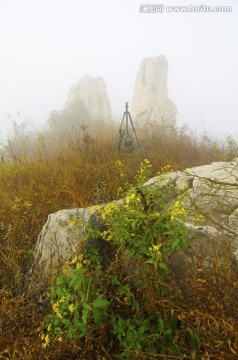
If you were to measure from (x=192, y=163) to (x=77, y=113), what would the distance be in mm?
15510

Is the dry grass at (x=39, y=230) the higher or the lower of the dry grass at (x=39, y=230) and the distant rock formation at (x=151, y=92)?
the lower

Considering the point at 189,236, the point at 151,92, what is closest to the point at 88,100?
the point at 151,92

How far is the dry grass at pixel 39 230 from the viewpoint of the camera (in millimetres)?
1237

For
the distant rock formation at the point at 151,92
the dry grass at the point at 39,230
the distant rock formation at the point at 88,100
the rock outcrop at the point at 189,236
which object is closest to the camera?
the dry grass at the point at 39,230

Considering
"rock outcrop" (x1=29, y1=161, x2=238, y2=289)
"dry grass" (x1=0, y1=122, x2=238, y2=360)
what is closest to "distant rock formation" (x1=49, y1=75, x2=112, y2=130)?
"dry grass" (x1=0, y1=122, x2=238, y2=360)

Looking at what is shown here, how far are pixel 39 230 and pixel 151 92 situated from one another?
17.7 meters

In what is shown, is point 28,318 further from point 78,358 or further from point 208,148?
point 208,148

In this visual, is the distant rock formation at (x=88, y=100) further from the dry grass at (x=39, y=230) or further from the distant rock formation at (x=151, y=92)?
the dry grass at (x=39, y=230)

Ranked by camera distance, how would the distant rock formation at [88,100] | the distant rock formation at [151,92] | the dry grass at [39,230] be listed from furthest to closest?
the distant rock formation at [88,100] → the distant rock formation at [151,92] → the dry grass at [39,230]

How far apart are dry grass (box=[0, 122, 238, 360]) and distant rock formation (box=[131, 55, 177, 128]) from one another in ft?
39.5

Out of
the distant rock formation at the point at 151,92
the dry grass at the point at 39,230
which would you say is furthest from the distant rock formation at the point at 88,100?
the dry grass at the point at 39,230

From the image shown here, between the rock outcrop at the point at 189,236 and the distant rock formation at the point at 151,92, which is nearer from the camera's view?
the rock outcrop at the point at 189,236

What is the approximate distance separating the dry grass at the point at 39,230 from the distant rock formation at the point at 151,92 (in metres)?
12.0

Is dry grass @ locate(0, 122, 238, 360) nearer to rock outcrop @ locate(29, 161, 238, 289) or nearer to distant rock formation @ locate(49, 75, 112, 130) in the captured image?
rock outcrop @ locate(29, 161, 238, 289)
